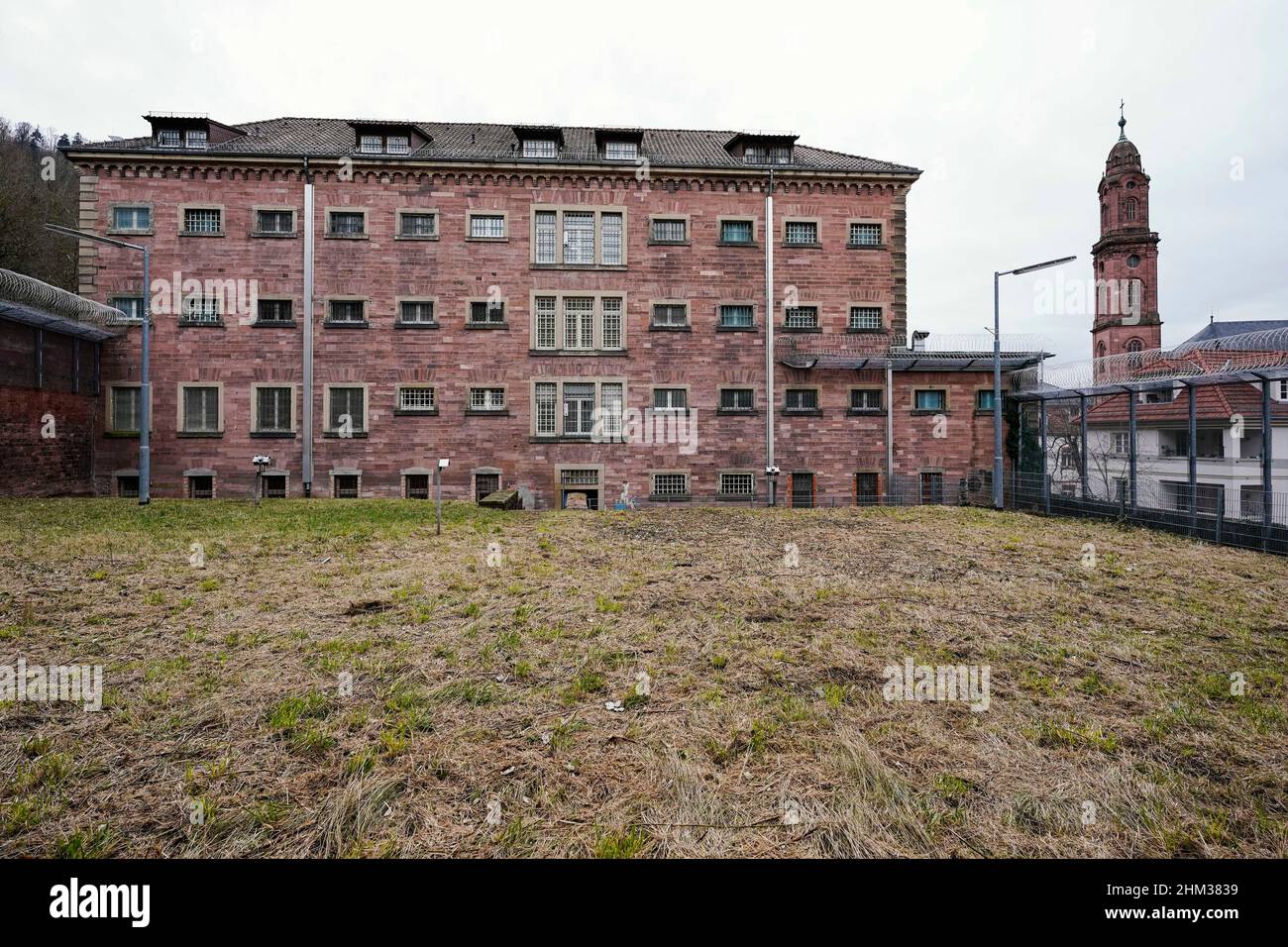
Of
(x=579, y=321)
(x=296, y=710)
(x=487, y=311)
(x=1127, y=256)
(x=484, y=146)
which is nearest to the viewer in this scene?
(x=296, y=710)

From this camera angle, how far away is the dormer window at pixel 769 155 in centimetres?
2666

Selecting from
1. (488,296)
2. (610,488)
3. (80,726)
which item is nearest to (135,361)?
(488,296)

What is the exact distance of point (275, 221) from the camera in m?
24.5

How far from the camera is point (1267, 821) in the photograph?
363 cm

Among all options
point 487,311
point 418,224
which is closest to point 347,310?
point 418,224

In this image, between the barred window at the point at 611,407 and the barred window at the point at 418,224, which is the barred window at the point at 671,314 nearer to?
the barred window at the point at 611,407

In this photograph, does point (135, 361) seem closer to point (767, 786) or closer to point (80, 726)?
point (80, 726)

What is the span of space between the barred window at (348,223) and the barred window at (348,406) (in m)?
6.53

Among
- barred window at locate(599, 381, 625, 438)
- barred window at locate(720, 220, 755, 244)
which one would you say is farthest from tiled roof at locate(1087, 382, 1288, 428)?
barred window at locate(599, 381, 625, 438)

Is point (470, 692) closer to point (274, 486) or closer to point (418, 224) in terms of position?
point (274, 486)

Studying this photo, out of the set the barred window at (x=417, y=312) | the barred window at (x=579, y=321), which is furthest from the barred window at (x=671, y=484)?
the barred window at (x=417, y=312)

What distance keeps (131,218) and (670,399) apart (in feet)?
75.0

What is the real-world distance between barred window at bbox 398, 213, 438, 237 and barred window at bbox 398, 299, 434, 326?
9.45 feet

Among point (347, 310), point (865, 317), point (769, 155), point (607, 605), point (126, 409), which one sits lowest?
point (607, 605)
